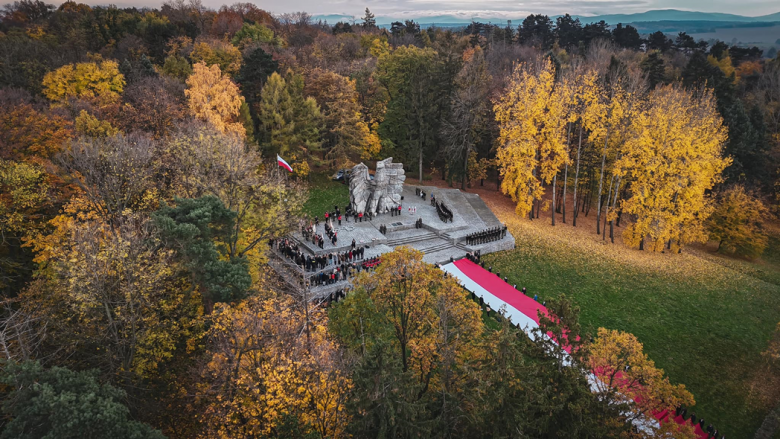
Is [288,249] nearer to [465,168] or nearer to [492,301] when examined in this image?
[492,301]

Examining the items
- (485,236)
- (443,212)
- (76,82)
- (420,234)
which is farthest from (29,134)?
(485,236)

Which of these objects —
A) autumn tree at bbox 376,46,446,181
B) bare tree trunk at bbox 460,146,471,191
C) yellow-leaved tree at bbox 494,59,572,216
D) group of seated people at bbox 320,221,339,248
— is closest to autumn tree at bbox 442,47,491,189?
bare tree trunk at bbox 460,146,471,191

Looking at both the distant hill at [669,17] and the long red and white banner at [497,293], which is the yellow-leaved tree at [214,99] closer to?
the long red and white banner at [497,293]

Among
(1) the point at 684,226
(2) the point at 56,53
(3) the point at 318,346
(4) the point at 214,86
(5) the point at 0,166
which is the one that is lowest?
(1) the point at 684,226

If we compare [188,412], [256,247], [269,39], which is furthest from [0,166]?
[269,39]

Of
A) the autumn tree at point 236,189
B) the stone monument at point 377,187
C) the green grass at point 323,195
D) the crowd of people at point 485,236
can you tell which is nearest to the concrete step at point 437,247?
the crowd of people at point 485,236

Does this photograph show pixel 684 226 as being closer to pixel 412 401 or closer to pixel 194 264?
pixel 412 401
